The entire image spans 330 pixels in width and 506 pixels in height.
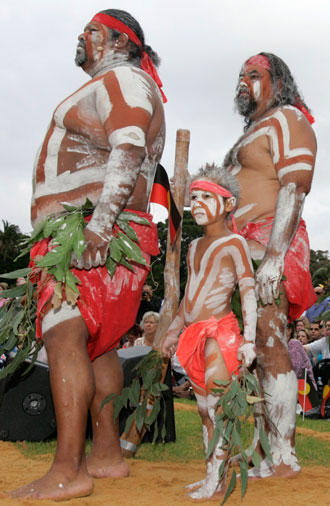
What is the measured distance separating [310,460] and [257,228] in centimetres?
197

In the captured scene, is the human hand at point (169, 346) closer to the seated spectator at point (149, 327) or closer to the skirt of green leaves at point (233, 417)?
the skirt of green leaves at point (233, 417)

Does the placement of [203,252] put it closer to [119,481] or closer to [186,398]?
[119,481]

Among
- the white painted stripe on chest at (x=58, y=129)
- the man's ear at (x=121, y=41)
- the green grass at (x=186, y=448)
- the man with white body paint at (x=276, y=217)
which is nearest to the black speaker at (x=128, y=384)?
the green grass at (x=186, y=448)

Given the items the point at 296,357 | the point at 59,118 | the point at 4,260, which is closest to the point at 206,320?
the point at 59,118

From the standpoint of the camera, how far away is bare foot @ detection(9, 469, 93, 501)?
8.75 ft

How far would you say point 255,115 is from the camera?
377cm

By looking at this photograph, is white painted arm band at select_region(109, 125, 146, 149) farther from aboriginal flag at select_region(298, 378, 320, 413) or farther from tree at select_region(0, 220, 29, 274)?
tree at select_region(0, 220, 29, 274)

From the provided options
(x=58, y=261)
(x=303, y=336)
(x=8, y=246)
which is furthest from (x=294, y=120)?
(x=8, y=246)

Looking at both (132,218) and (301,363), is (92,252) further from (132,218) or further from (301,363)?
(301,363)

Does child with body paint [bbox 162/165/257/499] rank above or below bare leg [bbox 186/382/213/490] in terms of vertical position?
above

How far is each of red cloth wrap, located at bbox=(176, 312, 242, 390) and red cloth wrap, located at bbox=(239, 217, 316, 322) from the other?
1.61 feet

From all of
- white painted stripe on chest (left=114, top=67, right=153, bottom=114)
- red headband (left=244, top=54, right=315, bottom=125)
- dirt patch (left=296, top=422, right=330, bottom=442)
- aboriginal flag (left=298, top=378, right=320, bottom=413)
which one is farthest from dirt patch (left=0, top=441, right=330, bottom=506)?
aboriginal flag (left=298, top=378, right=320, bottom=413)

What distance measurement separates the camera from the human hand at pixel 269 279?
327cm

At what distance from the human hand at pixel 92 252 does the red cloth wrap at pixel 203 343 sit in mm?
528
